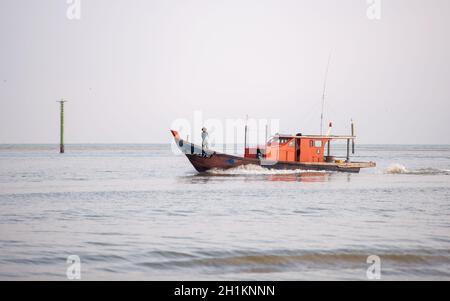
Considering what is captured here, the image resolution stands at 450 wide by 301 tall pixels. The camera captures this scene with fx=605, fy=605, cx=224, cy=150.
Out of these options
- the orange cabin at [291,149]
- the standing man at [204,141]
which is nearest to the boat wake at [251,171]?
the orange cabin at [291,149]

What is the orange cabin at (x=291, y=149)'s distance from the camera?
36875 millimetres

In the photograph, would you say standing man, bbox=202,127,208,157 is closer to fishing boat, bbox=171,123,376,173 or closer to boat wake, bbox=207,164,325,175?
fishing boat, bbox=171,123,376,173

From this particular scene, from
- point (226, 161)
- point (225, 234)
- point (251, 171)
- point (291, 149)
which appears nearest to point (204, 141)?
point (226, 161)

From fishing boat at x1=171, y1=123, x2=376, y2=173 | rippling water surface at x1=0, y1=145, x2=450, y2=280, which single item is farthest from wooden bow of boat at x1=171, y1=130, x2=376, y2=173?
rippling water surface at x1=0, y1=145, x2=450, y2=280

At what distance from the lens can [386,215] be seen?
1864cm

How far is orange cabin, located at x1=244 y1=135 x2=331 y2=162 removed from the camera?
121 feet

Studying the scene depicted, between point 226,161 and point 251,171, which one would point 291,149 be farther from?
point 226,161

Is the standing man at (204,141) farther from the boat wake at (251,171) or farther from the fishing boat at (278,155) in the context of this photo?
the boat wake at (251,171)

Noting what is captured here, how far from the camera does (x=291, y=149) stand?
36.9m

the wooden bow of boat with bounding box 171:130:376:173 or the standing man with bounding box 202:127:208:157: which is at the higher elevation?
the standing man with bounding box 202:127:208:157

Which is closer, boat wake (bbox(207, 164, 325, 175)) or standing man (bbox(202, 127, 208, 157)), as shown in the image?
standing man (bbox(202, 127, 208, 157))

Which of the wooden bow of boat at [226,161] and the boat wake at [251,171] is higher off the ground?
the wooden bow of boat at [226,161]
